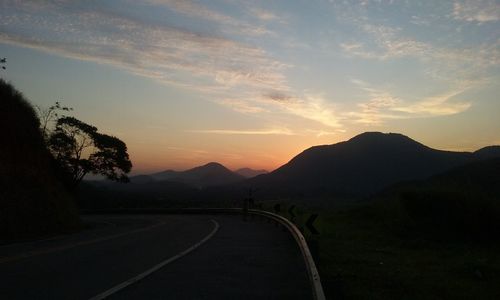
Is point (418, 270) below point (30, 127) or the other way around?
below

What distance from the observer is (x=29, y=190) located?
26531 millimetres

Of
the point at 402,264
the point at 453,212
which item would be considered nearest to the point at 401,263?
the point at 402,264

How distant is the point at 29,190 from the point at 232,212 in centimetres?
2012

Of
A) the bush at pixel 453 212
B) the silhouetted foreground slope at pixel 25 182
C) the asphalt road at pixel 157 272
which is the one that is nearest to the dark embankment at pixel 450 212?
the bush at pixel 453 212

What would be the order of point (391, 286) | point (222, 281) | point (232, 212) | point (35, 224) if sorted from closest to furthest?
1. point (222, 281)
2. point (391, 286)
3. point (35, 224)
4. point (232, 212)

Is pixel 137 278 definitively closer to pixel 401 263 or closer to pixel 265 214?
pixel 401 263

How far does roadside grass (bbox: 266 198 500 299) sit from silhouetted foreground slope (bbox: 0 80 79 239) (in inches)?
547

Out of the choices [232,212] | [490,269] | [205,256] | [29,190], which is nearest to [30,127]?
[29,190]

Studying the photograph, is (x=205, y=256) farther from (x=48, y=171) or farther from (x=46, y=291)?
(x=48, y=171)

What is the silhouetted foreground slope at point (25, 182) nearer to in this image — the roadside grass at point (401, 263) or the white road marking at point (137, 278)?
the white road marking at point (137, 278)

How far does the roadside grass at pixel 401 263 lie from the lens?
10.6 meters

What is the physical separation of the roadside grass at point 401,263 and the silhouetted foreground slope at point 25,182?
1388 centimetres

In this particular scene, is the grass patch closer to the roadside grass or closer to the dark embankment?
the roadside grass

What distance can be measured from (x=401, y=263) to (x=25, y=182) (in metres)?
19.7
